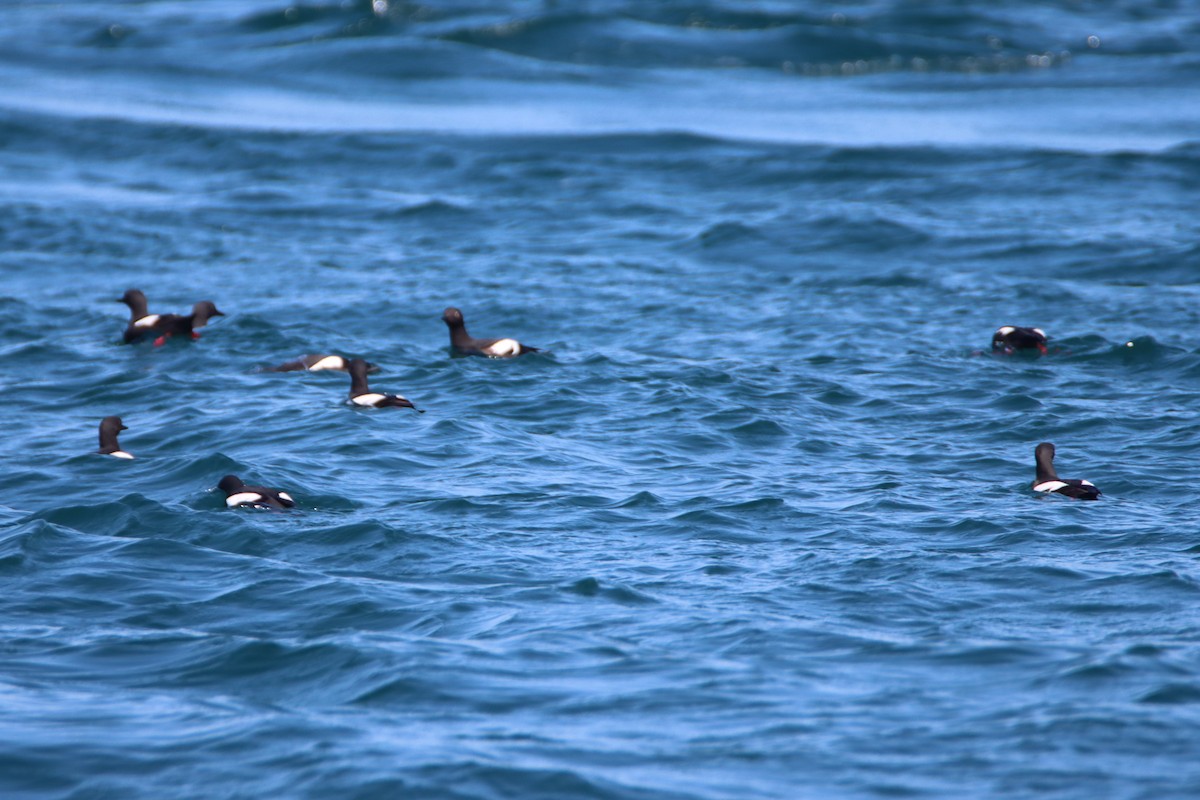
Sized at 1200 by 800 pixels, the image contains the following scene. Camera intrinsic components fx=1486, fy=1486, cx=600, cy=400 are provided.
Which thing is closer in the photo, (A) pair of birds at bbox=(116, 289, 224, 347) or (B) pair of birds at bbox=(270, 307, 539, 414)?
(B) pair of birds at bbox=(270, 307, 539, 414)

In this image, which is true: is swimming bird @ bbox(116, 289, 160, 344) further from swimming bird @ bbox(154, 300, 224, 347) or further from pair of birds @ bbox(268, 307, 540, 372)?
pair of birds @ bbox(268, 307, 540, 372)

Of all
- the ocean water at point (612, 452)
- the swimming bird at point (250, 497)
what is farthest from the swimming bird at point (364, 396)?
the swimming bird at point (250, 497)

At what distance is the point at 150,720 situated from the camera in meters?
7.73

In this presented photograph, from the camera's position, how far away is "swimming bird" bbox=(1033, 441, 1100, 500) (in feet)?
35.5

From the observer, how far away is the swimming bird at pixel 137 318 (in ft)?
52.7

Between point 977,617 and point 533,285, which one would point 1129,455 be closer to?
point 977,617

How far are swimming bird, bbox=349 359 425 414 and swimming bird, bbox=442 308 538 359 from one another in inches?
61.1

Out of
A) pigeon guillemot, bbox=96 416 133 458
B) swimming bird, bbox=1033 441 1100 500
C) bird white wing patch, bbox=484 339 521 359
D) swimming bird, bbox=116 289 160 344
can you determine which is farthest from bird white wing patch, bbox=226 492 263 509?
swimming bird, bbox=116 289 160 344

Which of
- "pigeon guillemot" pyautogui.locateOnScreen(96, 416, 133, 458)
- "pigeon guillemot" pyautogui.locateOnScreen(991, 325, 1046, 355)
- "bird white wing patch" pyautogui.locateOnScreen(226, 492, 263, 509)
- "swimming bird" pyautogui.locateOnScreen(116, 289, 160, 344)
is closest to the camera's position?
"bird white wing patch" pyautogui.locateOnScreen(226, 492, 263, 509)

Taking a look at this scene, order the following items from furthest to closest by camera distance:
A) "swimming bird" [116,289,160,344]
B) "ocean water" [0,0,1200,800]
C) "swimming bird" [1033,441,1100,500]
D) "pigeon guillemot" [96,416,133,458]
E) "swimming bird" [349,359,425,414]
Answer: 1. "swimming bird" [116,289,160,344]
2. "swimming bird" [349,359,425,414]
3. "pigeon guillemot" [96,416,133,458]
4. "swimming bird" [1033,441,1100,500]
5. "ocean water" [0,0,1200,800]

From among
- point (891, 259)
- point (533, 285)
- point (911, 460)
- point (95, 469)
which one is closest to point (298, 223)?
point (533, 285)

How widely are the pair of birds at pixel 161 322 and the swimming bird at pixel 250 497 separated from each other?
5.58 meters

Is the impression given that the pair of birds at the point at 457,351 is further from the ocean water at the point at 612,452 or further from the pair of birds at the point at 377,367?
the ocean water at the point at 612,452

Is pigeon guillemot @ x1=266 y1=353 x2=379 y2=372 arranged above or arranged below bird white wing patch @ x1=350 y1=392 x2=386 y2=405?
above
